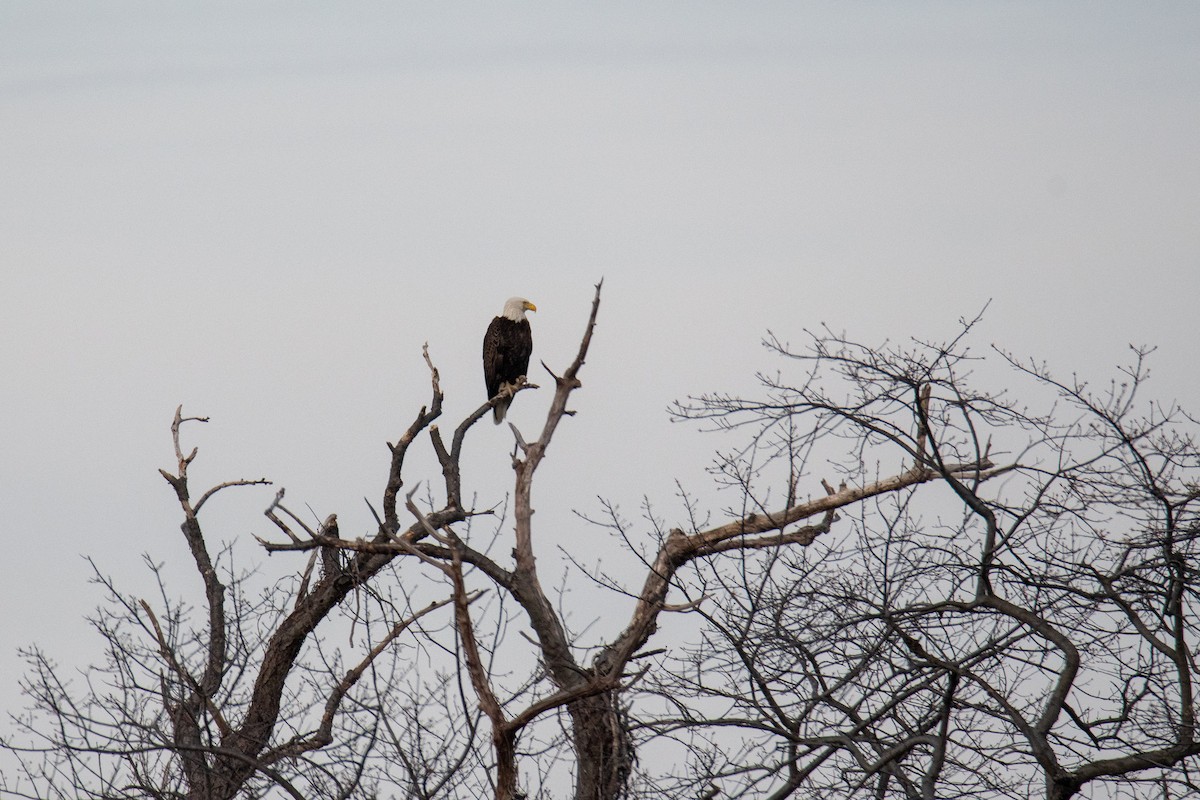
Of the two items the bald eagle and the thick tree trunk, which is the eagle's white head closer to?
the bald eagle

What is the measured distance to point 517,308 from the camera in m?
12.4

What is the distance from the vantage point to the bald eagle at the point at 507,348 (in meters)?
12.3

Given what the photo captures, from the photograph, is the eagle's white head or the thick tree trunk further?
the eagle's white head

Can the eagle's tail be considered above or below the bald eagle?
below

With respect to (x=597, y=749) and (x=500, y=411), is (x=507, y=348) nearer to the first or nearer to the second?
(x=500, y=411)

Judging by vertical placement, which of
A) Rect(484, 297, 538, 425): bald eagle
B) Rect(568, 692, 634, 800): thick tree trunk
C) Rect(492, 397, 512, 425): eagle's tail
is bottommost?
Rect(568, 692, 634, 800): thick tree trunk

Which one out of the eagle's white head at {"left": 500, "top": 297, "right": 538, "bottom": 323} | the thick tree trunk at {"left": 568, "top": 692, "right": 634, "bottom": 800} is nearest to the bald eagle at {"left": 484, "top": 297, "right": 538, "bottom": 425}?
the eagle's white head at {"left": 500, "top": 297, "right": 538, "bottom": 323}

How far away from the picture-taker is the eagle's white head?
12391mm

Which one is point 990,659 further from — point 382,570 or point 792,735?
point 382,570

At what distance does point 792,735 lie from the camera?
18.8 ft

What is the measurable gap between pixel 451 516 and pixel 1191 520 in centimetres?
427

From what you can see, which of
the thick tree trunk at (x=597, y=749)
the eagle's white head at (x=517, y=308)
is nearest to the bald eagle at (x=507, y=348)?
the eagle's white head at (x=517, y=308)

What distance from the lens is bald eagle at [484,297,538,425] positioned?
40.3 ft

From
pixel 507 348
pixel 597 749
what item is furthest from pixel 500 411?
pixel 597 749
